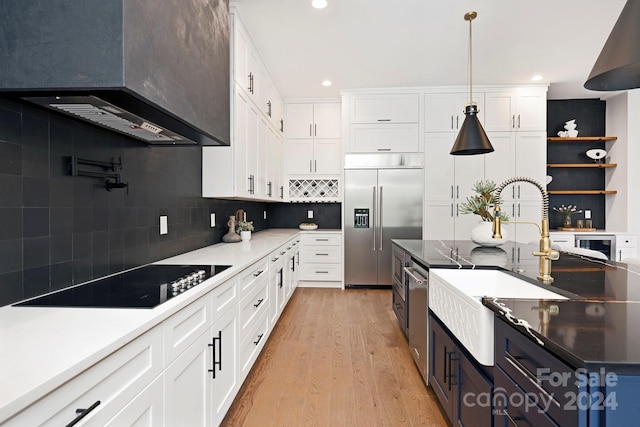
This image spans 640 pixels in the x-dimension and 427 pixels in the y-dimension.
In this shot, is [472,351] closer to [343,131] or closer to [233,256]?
[233,256]

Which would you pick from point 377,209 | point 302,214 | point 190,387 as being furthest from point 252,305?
point 302,214

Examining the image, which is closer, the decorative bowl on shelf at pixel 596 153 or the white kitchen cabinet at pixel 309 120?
the decorative bowl on shelf at pixel 596 153

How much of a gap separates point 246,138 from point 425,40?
6.79 feet

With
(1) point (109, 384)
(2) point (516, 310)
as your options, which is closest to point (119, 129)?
(1) point (109, 384)

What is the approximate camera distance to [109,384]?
89cm

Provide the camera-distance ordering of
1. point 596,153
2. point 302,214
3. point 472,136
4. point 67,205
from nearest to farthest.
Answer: point 67,205 < point 472,136 < point 596,153 < point 302,214

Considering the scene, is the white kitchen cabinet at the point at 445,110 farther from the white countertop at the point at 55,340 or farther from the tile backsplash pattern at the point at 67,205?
the white countertop at the point at 55,340

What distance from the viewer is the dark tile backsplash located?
47.3 inches

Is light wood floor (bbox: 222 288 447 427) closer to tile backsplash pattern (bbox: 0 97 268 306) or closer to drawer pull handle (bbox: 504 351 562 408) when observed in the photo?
drawer pull handle (bbox: 504 351 562 408)

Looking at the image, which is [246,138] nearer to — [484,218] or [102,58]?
[102,58]

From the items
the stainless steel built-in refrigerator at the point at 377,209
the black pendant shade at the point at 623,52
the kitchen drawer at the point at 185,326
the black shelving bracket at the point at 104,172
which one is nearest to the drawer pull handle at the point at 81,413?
the kitchen drawer at the point at 185,326

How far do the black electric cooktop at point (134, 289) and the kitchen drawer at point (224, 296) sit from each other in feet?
0.27

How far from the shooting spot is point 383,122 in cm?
484

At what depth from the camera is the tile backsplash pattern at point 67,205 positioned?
1.20 metres
